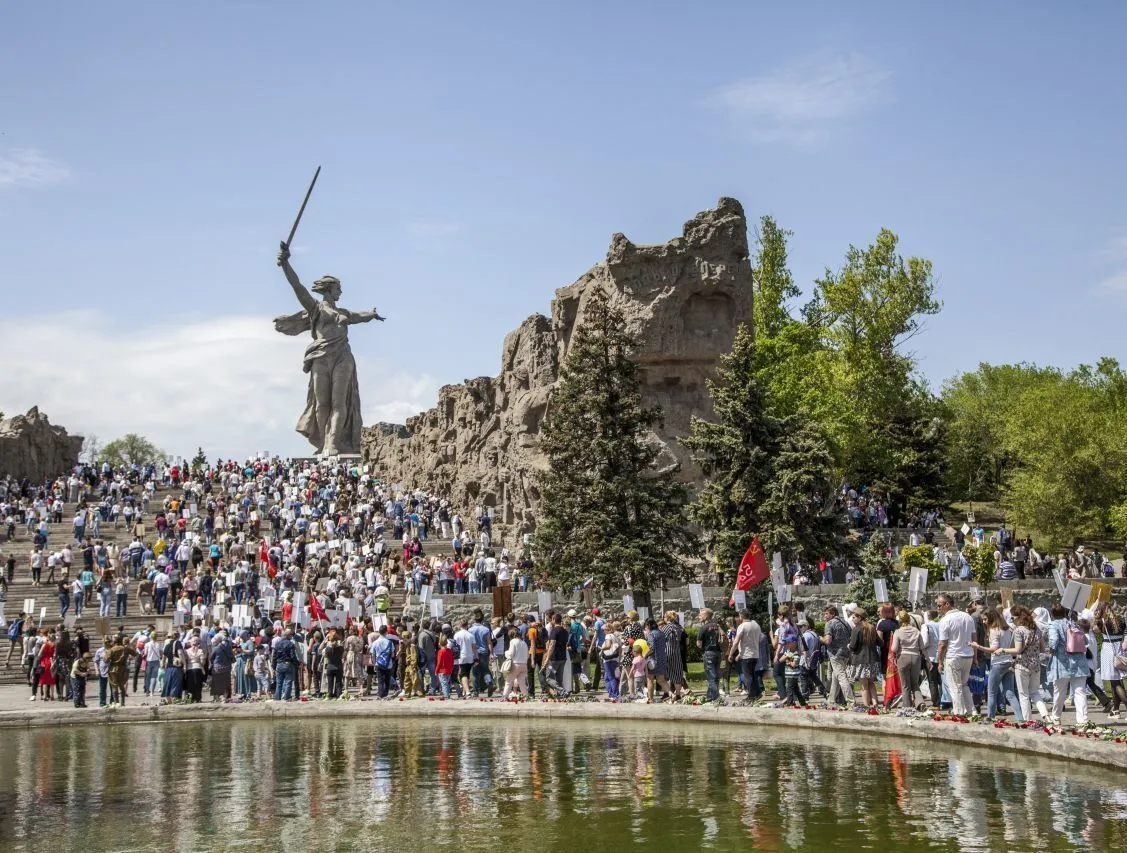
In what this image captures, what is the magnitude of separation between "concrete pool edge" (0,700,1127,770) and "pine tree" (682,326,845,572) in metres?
13.2

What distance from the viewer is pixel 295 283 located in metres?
66.2

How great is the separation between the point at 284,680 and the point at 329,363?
4479cm

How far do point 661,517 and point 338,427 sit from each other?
3780 cm

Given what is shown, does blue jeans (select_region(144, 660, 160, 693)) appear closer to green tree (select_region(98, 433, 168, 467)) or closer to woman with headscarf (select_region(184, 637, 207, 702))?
woman with headscarf (select_region(184, 637, 207, 702))

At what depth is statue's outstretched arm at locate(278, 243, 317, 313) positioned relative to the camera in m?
65.2

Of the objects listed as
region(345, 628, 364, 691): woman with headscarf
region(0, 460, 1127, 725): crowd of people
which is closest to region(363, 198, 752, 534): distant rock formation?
region(0, 460, 1127, 725): crowd of people

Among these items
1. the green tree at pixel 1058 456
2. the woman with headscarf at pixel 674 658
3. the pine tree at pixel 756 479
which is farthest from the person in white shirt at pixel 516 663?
the green tree at pixel 1058 456

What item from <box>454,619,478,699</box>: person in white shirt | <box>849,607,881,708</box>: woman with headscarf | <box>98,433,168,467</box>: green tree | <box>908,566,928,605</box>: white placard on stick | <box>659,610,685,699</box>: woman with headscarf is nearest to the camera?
<box>849,607,881,708</box>: woman with headscarf

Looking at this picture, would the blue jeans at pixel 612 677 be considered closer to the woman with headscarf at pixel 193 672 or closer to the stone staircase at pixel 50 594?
the woman with headscarf at pixel 193 672

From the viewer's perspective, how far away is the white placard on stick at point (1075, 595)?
18406 mm

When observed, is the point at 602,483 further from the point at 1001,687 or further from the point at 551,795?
the point at 551,795

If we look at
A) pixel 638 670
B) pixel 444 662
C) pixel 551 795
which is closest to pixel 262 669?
pixel 444 662

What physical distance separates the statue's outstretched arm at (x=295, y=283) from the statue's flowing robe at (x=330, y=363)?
13.5 inches

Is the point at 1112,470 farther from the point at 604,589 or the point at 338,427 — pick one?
the point at 338,427
